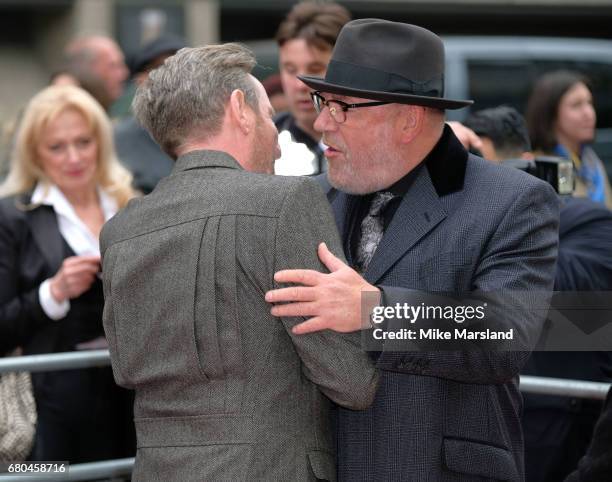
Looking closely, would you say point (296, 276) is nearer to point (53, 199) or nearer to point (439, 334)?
point (439, 334)

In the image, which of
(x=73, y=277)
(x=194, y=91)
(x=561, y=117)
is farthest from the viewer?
(x=561, y=117)

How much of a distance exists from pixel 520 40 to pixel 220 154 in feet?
24.5

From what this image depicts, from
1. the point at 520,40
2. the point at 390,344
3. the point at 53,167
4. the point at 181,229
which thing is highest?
the point at 181,229

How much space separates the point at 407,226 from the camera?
9.39 ft

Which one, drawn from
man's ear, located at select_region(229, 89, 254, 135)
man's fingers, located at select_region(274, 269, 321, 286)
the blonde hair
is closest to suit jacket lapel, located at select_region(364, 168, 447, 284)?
man's fingers, located at select_region(274, 269, 321, 286)

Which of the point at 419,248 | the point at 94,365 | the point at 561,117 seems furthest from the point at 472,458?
the point at 561,117

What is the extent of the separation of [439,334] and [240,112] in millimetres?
731

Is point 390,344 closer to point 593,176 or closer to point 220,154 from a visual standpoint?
point 220,154

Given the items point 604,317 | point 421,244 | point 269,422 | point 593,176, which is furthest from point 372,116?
point 593,176

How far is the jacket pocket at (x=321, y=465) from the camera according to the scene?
2.60 meters

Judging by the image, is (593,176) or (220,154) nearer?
(220,154)

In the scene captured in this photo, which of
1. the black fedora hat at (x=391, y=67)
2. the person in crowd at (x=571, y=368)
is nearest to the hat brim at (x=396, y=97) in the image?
the black fedora hat at (x=391, y=67)

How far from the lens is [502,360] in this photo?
8.66ft

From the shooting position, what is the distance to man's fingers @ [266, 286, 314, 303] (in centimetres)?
246
